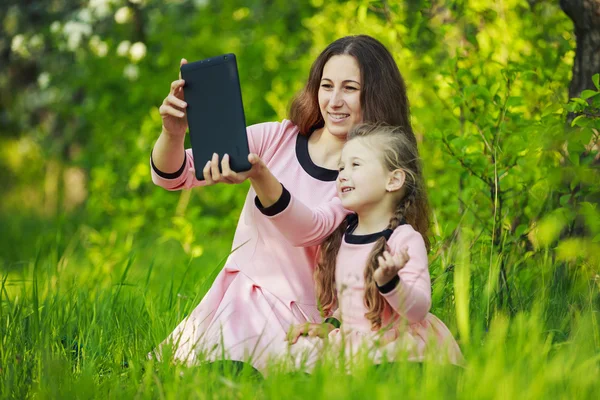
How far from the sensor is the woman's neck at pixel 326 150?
2.89 m

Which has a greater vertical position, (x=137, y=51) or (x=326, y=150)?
(x=137, y=51)

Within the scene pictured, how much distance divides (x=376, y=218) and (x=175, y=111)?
753 millimetres

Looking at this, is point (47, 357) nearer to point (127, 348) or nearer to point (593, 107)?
point (127, 348)

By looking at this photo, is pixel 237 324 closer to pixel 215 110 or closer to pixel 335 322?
pixel 335 322

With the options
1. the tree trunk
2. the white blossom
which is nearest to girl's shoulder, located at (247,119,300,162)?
the tree trunk

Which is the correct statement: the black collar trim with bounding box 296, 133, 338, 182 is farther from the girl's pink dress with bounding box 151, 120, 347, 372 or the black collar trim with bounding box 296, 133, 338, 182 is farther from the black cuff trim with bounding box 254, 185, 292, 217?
the black cuff trim with bounding box 254, 185, 292, 217

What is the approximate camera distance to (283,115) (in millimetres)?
5992

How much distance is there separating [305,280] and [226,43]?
4455 mm

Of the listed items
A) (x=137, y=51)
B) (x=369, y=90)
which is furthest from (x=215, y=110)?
(x=137, y=51)

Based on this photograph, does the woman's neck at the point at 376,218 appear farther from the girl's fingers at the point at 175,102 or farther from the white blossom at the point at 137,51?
the white blossom at the point at 137,51

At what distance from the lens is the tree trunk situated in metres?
3.44

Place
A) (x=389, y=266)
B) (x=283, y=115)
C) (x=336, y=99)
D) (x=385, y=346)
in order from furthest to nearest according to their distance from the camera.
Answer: (x=283, y=115), (x=336, y=99), (x=385, y=346), (x=389, y=266)

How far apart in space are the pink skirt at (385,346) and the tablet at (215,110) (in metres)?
0.60

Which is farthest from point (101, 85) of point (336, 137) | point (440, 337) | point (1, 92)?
point (440, 337)
